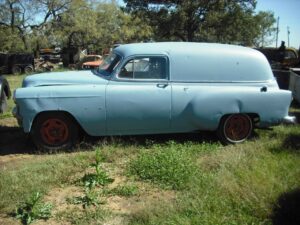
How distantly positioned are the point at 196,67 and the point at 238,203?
2.98 metres

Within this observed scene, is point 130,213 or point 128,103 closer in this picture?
point 130,213

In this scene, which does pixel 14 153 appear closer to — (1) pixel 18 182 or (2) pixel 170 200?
(1) pixel 18 182

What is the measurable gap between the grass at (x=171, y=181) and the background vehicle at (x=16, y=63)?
2436 cm

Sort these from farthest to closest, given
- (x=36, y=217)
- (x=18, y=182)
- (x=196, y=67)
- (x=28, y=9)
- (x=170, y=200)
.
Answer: (x=28, y=9)
(x=196, y=67)
(x=18, y=182)
(x=170, y=200)
(x=36, y=217)

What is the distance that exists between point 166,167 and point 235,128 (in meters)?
2.09

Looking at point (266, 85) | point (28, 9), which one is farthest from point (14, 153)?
point (28, 9)

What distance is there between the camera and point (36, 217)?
15.3 feet

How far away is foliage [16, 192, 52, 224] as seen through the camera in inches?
182

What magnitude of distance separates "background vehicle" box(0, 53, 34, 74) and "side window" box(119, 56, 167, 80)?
24328 mm

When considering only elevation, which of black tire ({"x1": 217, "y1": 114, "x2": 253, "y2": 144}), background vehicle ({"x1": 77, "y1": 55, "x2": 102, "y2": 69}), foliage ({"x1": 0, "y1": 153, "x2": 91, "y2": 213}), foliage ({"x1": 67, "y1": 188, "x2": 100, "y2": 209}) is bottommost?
foliage ({"x1": 67, "y1": 188, "x2": 100, "y2": 209})

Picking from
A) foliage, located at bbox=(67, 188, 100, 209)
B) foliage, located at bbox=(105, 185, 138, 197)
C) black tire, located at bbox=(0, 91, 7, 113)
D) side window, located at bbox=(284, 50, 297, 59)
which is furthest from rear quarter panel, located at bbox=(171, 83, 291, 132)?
side window, located at bbox=(284, 50, 297, 59)

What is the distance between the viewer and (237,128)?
756 centimetres

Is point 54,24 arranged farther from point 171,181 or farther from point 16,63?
point 171,181

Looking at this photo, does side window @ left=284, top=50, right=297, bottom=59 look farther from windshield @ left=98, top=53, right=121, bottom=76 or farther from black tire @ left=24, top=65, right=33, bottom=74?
windshield @ left=98, top=53, right=121, bottom=76
